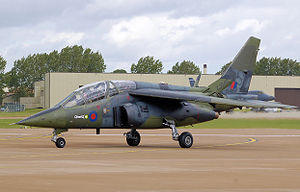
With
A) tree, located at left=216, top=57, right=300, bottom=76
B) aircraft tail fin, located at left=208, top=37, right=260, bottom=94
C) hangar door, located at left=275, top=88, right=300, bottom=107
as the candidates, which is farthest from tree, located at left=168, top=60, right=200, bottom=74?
aircraft tail fin, located at left=208, top=37, right=260, bottom=94

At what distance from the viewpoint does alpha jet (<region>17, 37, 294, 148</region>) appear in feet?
79.7

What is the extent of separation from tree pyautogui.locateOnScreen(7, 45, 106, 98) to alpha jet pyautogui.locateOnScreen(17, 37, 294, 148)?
138 metres

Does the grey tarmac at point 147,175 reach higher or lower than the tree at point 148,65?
lower

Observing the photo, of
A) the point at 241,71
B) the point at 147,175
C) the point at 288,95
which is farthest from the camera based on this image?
the point at 288,95

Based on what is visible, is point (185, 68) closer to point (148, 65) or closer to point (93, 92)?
point (148, 65)

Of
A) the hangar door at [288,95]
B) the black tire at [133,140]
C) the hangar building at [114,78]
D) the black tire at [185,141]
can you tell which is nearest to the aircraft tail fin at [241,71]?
the black tire at [185,141]

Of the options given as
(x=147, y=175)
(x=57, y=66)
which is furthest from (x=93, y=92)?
(x=57, y=66)

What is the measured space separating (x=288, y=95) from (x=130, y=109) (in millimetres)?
91657

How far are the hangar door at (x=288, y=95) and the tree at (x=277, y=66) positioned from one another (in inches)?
3154

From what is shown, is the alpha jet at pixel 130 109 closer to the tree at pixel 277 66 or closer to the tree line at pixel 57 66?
the tree line at pixel 57 66

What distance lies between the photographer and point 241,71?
29.8 meters

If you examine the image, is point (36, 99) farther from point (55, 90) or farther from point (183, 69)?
point (183, 69)

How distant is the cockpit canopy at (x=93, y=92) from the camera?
24.6 metres

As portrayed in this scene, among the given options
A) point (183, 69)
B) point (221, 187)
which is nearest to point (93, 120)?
point (221, 187)
